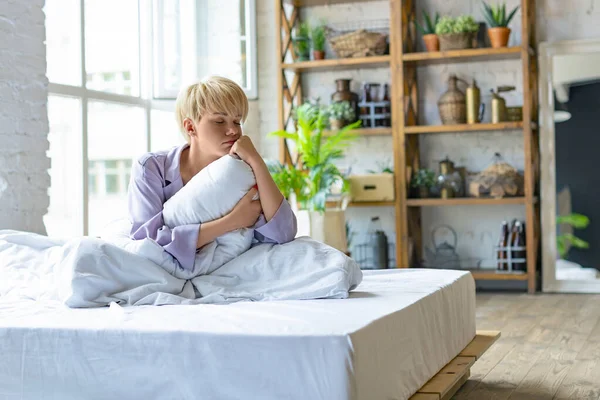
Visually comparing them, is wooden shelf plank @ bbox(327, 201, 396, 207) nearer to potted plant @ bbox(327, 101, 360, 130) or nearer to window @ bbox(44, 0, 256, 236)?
potted plant @ bbox(327, 101, 360, 130)

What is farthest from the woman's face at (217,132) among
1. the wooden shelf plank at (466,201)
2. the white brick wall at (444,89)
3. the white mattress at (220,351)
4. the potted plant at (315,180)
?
the white brick wall at (444,89)

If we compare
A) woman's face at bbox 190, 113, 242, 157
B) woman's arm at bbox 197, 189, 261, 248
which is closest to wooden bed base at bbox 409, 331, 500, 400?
woman's arm at bbox 197, 189, 261, 248

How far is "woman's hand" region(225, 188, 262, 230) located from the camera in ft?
8.18

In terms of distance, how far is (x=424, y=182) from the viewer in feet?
19.3

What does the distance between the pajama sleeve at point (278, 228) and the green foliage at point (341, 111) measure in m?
3.44

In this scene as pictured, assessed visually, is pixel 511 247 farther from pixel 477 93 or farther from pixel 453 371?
pixel 453 371

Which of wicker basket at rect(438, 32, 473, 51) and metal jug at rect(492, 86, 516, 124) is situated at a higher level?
wicker basket at rect(438, 32, 473, 51)

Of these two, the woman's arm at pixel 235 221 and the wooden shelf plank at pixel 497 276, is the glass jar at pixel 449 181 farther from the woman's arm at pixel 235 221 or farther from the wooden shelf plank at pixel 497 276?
the woman's arm at pixel 235 221

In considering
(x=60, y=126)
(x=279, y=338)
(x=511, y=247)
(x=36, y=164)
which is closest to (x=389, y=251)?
(x=511, y=247)

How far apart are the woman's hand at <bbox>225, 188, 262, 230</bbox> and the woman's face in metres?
0.18

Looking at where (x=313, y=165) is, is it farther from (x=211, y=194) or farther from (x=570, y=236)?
(x=211, y=194)

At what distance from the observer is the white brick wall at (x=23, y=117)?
144 inches

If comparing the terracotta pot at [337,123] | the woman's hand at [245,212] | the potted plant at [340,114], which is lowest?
the woman's hand at [245,212]

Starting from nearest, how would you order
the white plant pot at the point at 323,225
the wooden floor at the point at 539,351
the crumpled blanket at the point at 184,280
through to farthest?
1. the crumpled blanket at the point at 184,280
2. the wooden floor at the point at 539,351
3. the white plant pot at the point at 323,225
